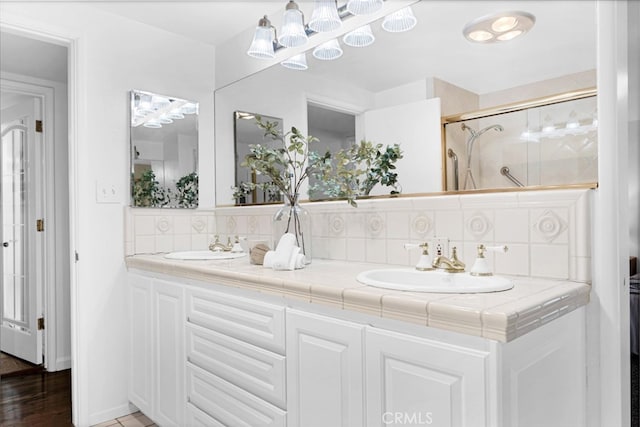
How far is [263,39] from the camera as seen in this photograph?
2.21 meters

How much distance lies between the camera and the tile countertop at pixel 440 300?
36.0 inches

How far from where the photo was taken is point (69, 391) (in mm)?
2701

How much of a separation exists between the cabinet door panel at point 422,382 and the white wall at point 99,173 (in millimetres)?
1718

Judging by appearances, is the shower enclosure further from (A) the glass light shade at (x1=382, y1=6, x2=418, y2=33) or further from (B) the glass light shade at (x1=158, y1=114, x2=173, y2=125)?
(B) the glass light shade at (x1=158, y1=114, x2=173, y2=125)

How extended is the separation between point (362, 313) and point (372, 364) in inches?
5.2

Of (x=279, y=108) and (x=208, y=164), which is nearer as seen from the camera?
(x=279, y=108)

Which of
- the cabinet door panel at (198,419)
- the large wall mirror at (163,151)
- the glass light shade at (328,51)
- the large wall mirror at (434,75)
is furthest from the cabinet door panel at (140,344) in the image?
the glass light shade at (328,51)

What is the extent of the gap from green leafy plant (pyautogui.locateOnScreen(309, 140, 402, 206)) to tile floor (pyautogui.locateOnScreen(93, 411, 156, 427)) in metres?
1.52

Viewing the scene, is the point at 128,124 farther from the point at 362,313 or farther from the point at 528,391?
the point at 528,391

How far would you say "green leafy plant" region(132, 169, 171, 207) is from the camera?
2383 mm

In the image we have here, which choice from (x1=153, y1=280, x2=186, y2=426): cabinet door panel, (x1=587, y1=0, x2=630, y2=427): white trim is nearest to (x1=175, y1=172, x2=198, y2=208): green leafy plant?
(x1=153, y1=280, x2=186, y2=426): cabinet door panel

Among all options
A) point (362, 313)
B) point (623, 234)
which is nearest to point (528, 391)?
point (362, 313)

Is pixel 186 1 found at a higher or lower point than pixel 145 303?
higher

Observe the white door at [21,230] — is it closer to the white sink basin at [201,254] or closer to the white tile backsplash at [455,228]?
the white tile backsplash at [455,228]
